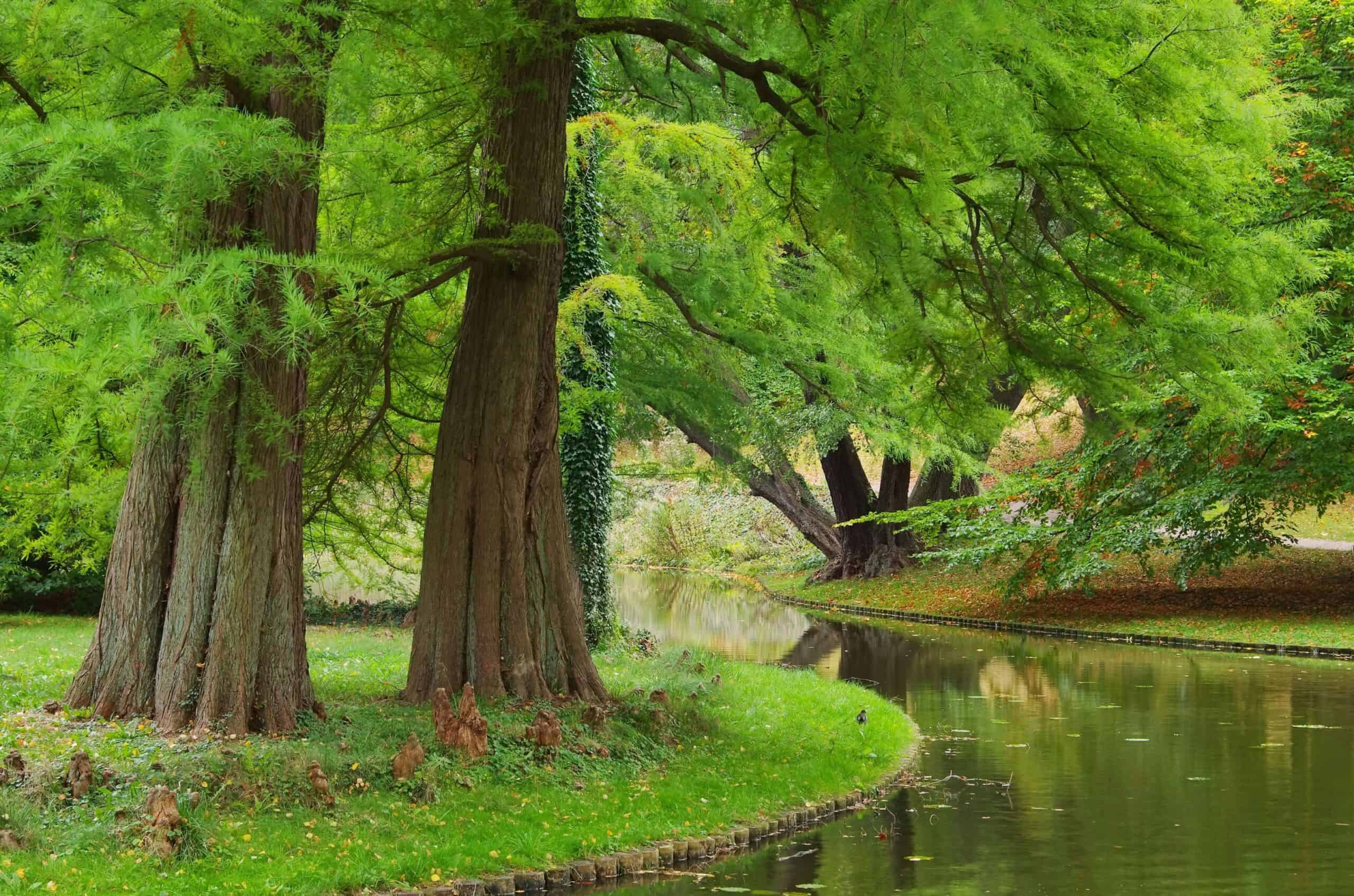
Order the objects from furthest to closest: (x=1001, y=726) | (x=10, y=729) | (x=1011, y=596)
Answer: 1. (x=1011, y=596)
2. (x=1001, y=726)
3. (x=10, y=729)

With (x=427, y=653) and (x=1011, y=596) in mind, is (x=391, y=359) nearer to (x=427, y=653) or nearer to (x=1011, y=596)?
(x=427, y=653)

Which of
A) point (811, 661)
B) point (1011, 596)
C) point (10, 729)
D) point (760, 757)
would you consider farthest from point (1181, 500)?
point (10, 729)

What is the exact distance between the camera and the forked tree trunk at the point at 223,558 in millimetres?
8969

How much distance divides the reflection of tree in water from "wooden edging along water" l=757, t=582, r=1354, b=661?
1415 mm

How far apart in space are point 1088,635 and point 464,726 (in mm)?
15482

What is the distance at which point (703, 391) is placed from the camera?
21.8 m

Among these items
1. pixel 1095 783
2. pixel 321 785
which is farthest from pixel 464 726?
pixel 1095 783

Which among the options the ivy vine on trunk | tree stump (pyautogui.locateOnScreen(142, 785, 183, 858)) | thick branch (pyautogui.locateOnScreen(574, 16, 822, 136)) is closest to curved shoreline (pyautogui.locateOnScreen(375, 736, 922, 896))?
tree stump (pyautogui.locateOnScreen(142, 785, 183, 858))

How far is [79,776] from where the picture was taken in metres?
7.37

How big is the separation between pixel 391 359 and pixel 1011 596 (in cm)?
1654

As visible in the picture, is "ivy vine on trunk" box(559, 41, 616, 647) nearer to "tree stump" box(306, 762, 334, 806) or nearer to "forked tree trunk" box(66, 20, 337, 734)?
"forked tree trunk" box(66, 20, 337, 734)

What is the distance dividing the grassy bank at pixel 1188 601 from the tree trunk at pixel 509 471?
13132mm

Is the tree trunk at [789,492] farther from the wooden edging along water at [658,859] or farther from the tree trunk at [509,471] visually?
the wooden edging along water at [658,859]

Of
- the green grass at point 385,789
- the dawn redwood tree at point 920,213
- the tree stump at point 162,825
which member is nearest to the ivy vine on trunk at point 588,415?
the dawn redwood tree at point 920,213
